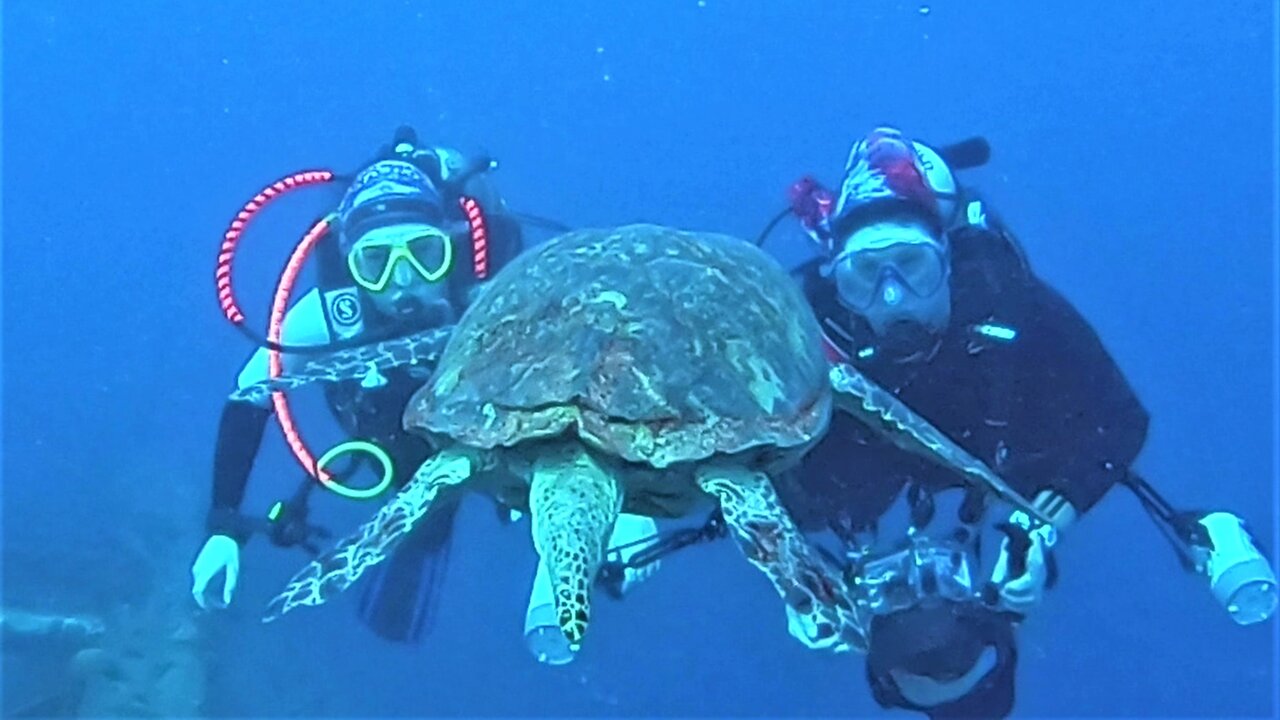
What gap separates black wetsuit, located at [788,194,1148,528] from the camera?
5641 mm

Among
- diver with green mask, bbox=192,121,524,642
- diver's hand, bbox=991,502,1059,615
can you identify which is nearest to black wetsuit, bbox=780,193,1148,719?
diver's hand, bbox=991,502,1059,615

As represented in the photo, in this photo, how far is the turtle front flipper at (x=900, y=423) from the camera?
415 cm

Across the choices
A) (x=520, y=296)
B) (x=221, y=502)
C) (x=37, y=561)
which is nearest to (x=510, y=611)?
(x=37, y=561)

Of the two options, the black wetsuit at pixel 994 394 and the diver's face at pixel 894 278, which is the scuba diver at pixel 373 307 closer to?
the black wetsuit at pixel 994 394

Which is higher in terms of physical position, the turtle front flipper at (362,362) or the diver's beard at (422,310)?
the diver's beard at (422,310)

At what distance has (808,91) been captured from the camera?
16.0m

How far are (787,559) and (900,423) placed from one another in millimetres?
1048

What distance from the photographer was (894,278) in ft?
17.8

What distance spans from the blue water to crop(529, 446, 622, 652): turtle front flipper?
8.83 m

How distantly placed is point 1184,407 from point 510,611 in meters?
8.80

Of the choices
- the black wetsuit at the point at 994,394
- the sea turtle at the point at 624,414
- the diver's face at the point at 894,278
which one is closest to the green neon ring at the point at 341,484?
the sea turtle at the point at 624,414

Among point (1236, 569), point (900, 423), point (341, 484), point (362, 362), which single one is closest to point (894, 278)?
point (900, 423)

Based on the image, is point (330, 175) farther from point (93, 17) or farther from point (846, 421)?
point (93, 17)

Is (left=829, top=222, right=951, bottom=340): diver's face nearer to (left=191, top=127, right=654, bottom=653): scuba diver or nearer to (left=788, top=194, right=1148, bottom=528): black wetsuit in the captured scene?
(left=788, top=194, right=1148, bottom=528): black wetsuit
